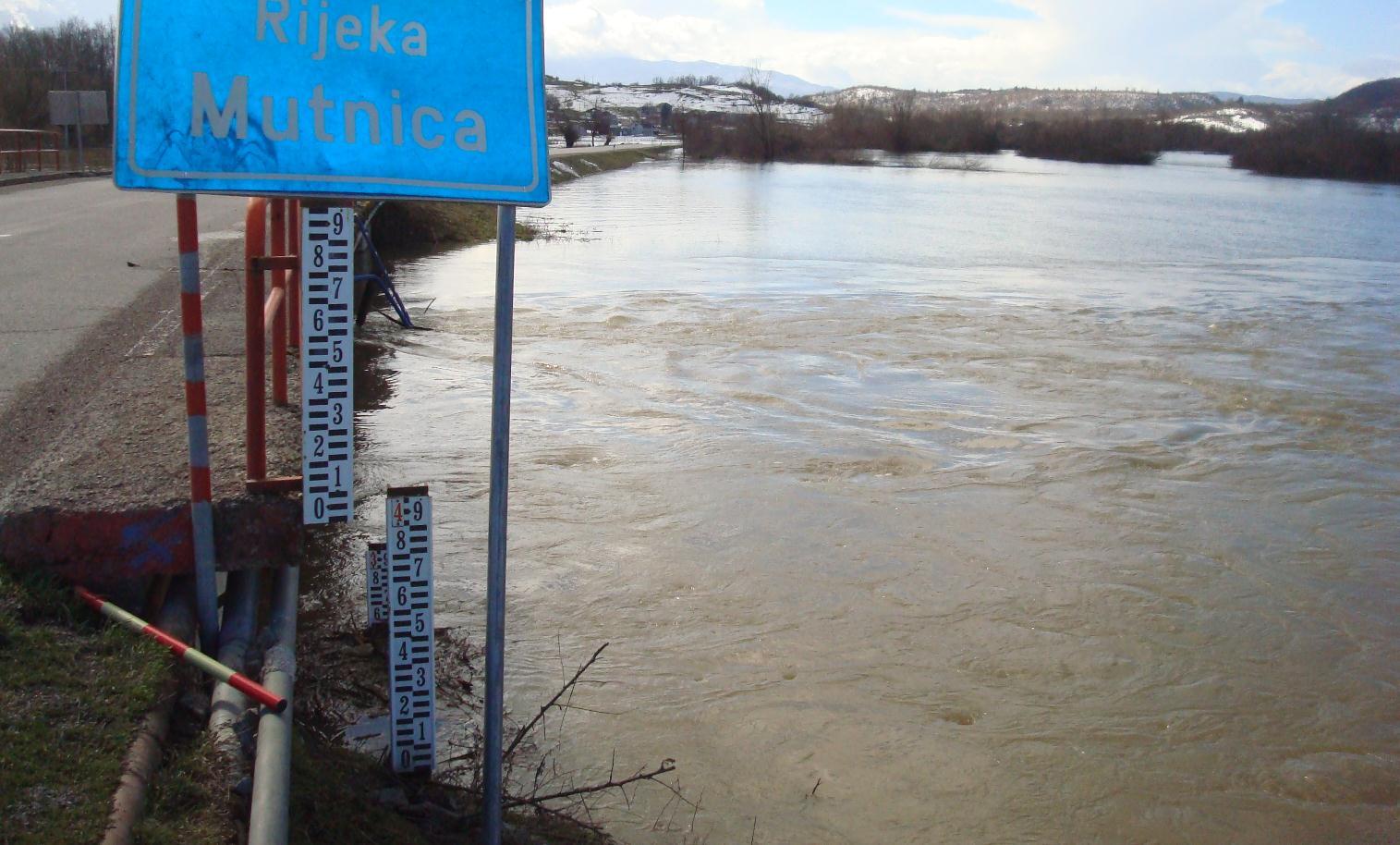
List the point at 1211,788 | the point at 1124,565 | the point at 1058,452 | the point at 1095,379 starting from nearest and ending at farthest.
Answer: the point at 1211,788 < the point at 1124,565 < the point at 1058,452 < the point at 1095,379

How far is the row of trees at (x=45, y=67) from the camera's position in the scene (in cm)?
4281

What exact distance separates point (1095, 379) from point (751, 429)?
179 inches

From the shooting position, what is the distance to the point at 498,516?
313 centimetres

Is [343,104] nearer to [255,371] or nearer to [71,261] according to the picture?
[255,371]

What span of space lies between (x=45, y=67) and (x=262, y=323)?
185 ft

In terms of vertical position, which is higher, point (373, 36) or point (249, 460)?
point (373, 36)

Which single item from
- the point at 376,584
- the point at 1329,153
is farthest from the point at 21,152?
the point at 1329,153

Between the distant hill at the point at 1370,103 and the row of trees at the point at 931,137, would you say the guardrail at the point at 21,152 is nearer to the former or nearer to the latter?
the row of trees at the point at 931,137

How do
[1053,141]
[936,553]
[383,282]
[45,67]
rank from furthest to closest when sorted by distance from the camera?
[1053,141], [45,67], [383,282], [936,553]

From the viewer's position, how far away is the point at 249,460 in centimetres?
409

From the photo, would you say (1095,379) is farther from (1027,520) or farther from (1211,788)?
(1211,788)

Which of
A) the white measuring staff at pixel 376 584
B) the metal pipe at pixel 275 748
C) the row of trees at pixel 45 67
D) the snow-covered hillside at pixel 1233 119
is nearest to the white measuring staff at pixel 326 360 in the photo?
the metal pipe at pixel 275 748

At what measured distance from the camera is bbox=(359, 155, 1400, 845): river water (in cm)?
475

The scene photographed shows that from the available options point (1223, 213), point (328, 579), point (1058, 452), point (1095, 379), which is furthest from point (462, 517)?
point (1223, 213)
